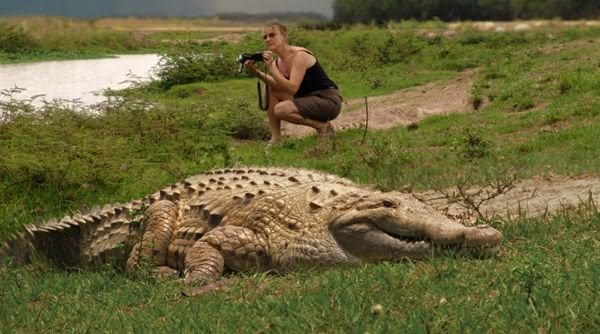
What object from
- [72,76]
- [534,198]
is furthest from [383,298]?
[72,76]

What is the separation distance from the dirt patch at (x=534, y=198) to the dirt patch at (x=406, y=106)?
6558mm

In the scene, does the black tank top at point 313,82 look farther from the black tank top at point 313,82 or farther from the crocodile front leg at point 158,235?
the crocodile front leg at point 158,235

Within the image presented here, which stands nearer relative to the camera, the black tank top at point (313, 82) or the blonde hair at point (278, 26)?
the blonde hair at point (278, 26)

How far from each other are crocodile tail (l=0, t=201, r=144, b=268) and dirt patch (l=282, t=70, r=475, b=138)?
6880mm

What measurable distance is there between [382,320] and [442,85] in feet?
51.9

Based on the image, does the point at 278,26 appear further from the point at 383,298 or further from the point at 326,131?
the point at 383,298

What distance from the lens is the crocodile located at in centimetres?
545

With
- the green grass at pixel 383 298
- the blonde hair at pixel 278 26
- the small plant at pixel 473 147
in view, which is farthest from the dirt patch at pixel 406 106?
the green grass at pixel 383 298

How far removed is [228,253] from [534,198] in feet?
7.11

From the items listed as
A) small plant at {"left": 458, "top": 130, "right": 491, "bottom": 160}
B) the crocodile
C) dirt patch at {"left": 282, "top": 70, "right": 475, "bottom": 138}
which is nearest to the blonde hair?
dirt patch at {"left": 282, "top": 70, "right": 475, "bottom": 138}

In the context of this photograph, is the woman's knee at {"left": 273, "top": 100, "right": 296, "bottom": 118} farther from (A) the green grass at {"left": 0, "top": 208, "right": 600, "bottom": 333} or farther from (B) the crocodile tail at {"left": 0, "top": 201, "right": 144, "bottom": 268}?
(A) the green grass at {"left": 0, "top": 208, "right": 600, "bottom": 333}

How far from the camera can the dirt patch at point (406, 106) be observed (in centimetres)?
1500

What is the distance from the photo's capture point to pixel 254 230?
19.9ft

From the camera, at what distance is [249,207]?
614cm
